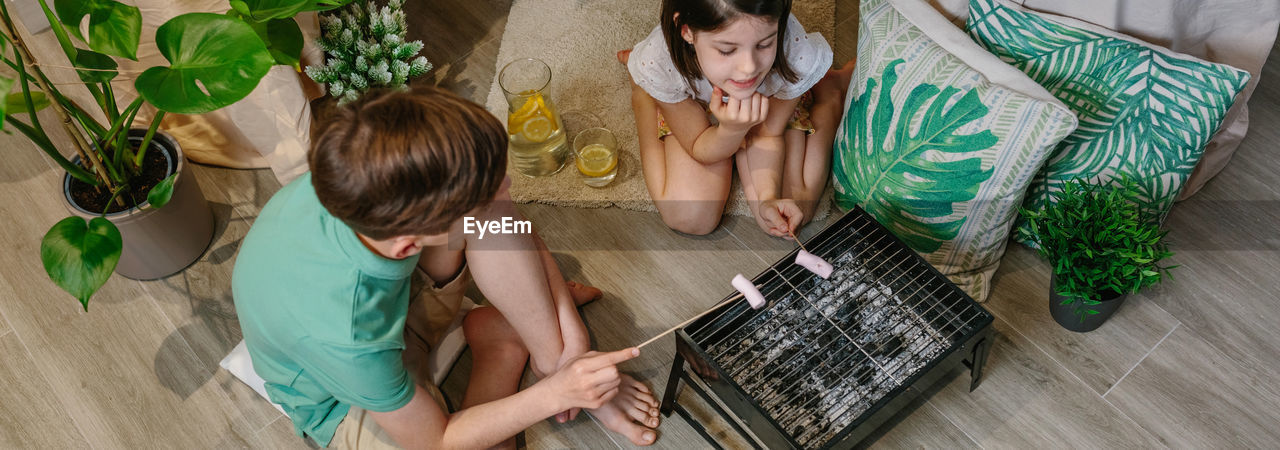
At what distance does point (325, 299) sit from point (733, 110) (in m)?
0.72

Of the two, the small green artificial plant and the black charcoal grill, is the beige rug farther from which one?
the black charcoal grill

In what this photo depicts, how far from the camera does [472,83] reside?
2.06 m

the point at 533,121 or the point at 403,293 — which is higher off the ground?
the point at 403,293

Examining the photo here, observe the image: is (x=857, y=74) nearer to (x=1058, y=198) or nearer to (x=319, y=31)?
(x=1058, y=198)

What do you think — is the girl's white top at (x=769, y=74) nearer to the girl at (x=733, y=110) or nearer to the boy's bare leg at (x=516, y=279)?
the girl at (x=733, y=110)

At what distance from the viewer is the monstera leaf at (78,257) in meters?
1.35

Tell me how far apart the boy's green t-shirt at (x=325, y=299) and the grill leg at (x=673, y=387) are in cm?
43

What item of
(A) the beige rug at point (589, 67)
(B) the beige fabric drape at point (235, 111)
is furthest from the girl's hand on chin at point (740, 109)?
(B) the beige fabric drape at point (235, 111)

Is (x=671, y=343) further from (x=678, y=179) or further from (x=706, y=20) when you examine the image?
(x=706, y=20)

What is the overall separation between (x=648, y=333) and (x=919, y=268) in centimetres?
51

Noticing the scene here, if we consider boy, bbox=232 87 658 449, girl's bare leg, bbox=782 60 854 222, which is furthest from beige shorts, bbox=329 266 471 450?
girl's bare leg, bbox=782 60 854 222

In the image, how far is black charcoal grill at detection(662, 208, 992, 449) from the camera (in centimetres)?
140

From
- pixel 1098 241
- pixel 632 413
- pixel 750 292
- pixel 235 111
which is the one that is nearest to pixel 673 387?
pixel 632 413

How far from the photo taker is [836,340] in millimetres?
1438
